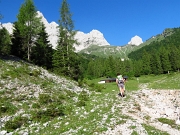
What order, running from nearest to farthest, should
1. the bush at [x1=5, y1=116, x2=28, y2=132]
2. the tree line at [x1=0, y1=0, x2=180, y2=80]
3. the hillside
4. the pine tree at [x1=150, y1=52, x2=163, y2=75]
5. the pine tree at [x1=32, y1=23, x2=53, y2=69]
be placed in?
the hillside → the bush at [x1=5, y1=116, x2=28, y2=132] → the tree line at [x1=0, y1=0, x2=180, y2=80] → the pine tree at [x1=32, y1=23, x2=53, y2=69] → the pine tree at [x1=150, y1=52, x2=163, y2=75]

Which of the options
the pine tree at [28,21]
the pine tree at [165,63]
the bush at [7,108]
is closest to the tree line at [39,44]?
the pine tree at [28,21]

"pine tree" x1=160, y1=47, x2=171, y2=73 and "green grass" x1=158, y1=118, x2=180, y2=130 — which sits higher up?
"pine tree" x1=160, y1=47, x2=171, y2=73

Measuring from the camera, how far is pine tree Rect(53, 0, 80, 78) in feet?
155

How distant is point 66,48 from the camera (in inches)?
1954

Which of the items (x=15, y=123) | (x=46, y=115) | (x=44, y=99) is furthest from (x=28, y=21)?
(x=15, y=123)

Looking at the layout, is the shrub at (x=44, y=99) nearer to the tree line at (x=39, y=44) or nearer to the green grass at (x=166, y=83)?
the tree line at (x=39, y=44)

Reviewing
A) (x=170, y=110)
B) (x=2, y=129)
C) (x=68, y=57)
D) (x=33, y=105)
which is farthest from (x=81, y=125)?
(x=68, y=57)

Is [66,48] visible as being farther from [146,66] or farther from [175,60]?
[146,66]

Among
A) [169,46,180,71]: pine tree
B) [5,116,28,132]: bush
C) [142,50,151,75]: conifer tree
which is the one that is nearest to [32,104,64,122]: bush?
[5,116,28,132]: bush

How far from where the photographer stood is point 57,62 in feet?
161

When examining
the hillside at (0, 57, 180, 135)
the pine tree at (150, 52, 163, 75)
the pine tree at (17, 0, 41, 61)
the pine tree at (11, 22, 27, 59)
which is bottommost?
the hillside at (0, 57, 180, 135)

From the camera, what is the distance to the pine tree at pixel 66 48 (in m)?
47.4

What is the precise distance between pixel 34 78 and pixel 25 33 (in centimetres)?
2355

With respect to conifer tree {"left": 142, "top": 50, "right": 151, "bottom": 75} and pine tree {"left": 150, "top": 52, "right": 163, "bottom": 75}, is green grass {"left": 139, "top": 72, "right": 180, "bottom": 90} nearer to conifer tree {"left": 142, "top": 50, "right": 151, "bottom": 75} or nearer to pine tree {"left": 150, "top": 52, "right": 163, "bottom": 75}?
pine tree {"left": 150, "top": 52, "right": 163, "bottom": 75}
